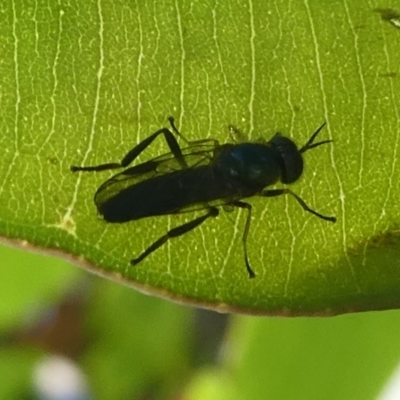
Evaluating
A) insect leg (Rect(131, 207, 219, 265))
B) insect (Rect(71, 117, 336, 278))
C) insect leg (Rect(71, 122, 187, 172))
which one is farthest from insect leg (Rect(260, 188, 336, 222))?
insect leg (Rect(71, 122, 187, 172))

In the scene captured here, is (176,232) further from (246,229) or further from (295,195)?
(295,195)

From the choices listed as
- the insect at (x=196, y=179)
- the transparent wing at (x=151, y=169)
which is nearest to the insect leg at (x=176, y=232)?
the insect at (x=196, y=179)

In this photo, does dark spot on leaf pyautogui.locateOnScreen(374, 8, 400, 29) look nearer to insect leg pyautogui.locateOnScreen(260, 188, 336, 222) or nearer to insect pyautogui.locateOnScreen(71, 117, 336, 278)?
insect pyautogui.locateOnScreen(71, 117, 336, 278)

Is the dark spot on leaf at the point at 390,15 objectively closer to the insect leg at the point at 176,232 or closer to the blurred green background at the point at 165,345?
the insect leg at the point at 176,232

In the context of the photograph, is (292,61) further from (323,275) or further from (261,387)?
(261,387)

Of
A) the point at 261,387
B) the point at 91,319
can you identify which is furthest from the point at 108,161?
the point at 91,319

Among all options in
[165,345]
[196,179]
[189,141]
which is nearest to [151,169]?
[189,141]

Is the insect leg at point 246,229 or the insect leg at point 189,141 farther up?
the insect leg at point 189,141
